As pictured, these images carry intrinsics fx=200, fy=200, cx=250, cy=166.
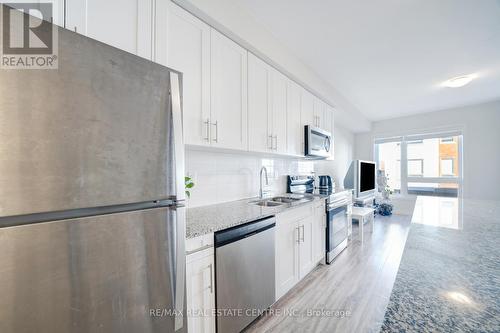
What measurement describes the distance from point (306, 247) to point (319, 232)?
0.38 m

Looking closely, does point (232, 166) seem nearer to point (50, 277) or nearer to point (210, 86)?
point (210, 86)

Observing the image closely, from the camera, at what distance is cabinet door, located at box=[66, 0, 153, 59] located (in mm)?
930

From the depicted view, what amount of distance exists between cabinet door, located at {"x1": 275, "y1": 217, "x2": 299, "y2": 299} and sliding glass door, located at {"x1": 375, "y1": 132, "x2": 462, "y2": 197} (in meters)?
4.62

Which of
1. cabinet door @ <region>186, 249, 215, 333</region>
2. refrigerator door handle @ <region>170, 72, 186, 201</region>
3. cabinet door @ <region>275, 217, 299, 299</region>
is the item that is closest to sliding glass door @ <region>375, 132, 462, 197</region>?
cabinet door @ <region>275, 217, 299, 299</region>

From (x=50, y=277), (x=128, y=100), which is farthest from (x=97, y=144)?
(x=50, y=277)

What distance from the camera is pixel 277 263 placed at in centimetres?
181

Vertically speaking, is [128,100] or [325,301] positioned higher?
[128,100]

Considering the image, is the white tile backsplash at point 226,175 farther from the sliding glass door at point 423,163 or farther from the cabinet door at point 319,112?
the sliding glass door at point 423,163

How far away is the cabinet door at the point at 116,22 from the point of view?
0.93 metres

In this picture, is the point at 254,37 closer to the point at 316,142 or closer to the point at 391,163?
the point at 316,142

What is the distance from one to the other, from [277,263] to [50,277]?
1557 millimetres

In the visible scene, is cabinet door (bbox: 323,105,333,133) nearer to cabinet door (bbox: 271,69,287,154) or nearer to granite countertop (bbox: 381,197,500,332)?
cabinet door (bbox: 271,69,287,154)

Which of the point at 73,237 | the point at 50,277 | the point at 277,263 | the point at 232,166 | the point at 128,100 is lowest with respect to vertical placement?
the point at 277,263

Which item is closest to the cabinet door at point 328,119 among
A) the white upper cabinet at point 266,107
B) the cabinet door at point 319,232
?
the white upper cabinet at point 266,107
